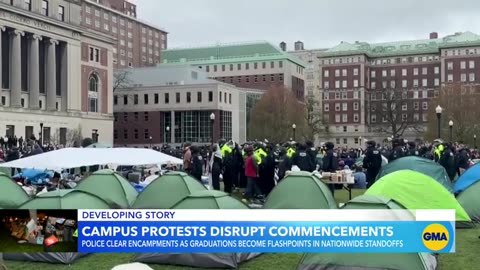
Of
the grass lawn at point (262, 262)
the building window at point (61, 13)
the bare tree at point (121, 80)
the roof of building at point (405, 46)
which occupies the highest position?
the roof of building at point (405, 46)

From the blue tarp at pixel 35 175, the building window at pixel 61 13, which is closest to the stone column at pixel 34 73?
the building window at pixel 61 13

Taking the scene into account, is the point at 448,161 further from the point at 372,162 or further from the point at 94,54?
the point at 94,54

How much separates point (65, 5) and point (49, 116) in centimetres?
1488

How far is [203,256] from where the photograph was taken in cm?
957

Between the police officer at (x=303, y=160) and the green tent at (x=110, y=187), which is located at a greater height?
the police officer at (x=303, y=160)

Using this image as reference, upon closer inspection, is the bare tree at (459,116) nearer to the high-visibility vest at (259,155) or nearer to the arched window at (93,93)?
the arched window at (93,93)

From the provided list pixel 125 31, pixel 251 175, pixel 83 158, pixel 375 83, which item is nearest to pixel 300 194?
pixel 251 175

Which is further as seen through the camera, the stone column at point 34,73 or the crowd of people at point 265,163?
the stone column at point 34,73

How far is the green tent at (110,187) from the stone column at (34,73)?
53.1 m

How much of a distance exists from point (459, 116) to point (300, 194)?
60387mm

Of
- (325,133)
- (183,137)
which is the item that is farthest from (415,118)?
(183,137)

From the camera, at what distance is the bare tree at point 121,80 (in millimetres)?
90062

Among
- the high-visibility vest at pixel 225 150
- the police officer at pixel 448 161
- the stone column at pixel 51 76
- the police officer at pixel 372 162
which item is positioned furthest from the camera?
the stone column at pixel 51 76

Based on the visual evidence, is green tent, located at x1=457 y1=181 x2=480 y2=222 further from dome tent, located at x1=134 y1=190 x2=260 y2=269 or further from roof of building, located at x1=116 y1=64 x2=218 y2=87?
roof of building, located at x1=116 y1=64 x2=218 y2=87
